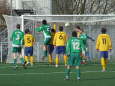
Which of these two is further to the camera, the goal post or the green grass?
the goal post

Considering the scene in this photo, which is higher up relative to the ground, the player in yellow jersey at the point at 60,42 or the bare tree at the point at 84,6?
the bare tree at the point at 84,6

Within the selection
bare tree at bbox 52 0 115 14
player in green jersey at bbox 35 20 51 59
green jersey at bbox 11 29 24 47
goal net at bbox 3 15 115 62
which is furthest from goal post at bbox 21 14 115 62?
bare tree at bbox 52 0 115 14

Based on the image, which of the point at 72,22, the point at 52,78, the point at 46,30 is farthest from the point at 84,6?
the point at 52,78

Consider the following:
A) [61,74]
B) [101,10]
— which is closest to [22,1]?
[101,10]

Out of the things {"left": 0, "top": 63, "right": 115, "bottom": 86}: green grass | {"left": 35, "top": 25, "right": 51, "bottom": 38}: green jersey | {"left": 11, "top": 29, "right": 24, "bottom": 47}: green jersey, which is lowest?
{"left": 0, "top": 63, "right": 115, "bottom": 86}: green grass

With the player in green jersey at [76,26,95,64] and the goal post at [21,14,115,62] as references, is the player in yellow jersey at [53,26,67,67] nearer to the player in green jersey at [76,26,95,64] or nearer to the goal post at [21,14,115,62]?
the player in green jersey at [76,26,95,64]

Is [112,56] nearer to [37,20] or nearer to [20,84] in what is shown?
[37,20]

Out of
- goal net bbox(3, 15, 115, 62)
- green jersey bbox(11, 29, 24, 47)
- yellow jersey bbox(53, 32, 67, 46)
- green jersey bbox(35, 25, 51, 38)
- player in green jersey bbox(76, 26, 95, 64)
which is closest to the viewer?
green jersey bbox(11, 29, 24, 47)

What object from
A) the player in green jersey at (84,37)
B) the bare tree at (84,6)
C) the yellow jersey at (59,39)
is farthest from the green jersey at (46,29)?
the bare tree at (84,6)

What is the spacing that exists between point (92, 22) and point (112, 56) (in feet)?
7.19

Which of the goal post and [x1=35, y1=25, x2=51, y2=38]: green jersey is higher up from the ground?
the goal post

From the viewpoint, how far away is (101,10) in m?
43.4

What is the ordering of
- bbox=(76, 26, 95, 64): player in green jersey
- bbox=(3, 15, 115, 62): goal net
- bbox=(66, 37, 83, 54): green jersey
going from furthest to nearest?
bbox=(3, 15, 115, 62): goal net → bbox=(76, 26, 95, 64): player in green jersey → bbox=(66, 37, 83, 54): green jersey

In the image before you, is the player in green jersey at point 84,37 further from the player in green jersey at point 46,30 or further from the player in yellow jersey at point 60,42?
the player in green jersey at point 46,30
